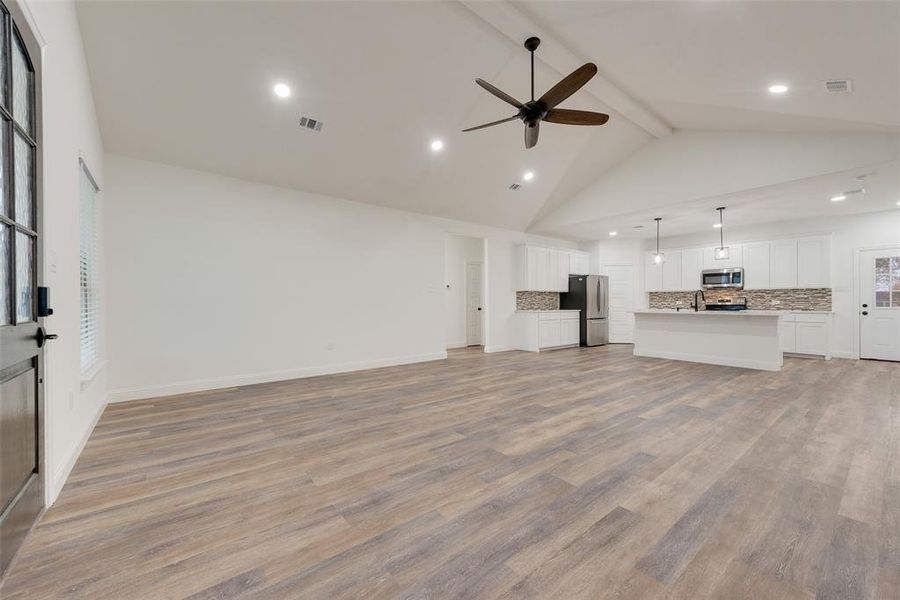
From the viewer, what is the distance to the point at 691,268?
28.3ft

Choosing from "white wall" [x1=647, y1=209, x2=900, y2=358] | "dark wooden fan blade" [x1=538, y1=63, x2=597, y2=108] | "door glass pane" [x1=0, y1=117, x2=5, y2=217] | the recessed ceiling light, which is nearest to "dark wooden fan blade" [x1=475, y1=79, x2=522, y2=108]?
"dark wooden fan blade" [x1=538, y1=63, x2=597, y2=108]

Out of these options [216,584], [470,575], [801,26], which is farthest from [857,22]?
[216,584]

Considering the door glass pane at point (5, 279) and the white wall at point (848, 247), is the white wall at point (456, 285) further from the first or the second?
the door glass pane at point (5, 279)

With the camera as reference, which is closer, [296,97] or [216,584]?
[216,584]

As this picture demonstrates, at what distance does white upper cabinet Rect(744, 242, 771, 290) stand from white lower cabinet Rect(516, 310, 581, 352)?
3648mm

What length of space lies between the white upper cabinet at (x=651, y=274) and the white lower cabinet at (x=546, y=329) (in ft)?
7.17

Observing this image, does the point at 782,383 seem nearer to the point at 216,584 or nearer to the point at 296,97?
the point at 216,584

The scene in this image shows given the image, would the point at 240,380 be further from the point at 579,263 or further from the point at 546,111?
the point at 579,263

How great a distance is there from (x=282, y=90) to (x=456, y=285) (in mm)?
5794

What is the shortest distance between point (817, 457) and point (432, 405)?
3.13 metres

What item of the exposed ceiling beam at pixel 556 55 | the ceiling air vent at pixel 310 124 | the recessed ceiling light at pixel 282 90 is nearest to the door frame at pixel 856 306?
the exposed ceiling beam at pixel 556 55

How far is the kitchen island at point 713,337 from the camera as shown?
19.1ft

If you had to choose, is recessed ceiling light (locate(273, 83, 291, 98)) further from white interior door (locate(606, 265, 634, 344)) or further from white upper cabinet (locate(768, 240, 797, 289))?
white upper cabinet (locate(768, 240, 797, 289))

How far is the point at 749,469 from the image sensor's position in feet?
8.05
